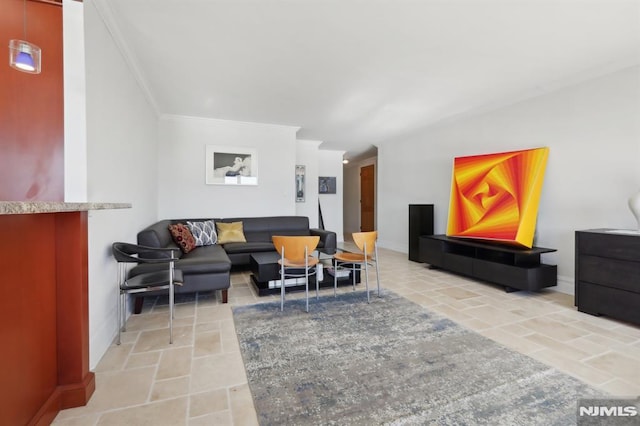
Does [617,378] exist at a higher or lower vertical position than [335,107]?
lower

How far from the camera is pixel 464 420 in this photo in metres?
1.42

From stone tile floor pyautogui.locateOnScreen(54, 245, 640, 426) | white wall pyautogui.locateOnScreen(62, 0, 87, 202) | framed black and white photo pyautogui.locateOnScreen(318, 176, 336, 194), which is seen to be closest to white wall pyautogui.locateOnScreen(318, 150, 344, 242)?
framed black and white photo pyautogui.locateOnScreen(318, 176, 336, 194)

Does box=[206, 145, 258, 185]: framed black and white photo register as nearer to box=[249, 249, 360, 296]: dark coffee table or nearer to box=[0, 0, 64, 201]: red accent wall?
box=[249, 249, 360, 296]: dark coffee table

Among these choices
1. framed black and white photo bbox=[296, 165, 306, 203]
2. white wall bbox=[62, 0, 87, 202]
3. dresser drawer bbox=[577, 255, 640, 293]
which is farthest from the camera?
framed black and white photo bbox=[296, 165, 306, 203]

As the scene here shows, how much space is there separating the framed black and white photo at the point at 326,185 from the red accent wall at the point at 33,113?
6439 mm

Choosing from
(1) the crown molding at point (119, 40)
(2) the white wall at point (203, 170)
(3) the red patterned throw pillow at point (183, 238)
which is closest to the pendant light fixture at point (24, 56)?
(1) the crown molding at point (119, 40)

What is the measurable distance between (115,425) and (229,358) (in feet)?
2.38

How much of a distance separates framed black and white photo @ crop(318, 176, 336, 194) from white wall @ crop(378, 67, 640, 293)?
361cm

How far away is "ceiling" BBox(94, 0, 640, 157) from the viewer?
2.18 meters

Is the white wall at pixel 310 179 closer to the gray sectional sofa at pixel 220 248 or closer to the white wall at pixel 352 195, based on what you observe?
the gray sectional sofa at pixel 220 248

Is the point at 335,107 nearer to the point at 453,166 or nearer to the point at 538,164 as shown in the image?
the point at 453,166

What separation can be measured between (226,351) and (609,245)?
3.53 meters

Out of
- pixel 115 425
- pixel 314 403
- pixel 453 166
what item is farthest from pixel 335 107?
pixel 115 425

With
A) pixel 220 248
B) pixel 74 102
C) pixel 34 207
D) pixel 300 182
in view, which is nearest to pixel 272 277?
pixel 220 248
